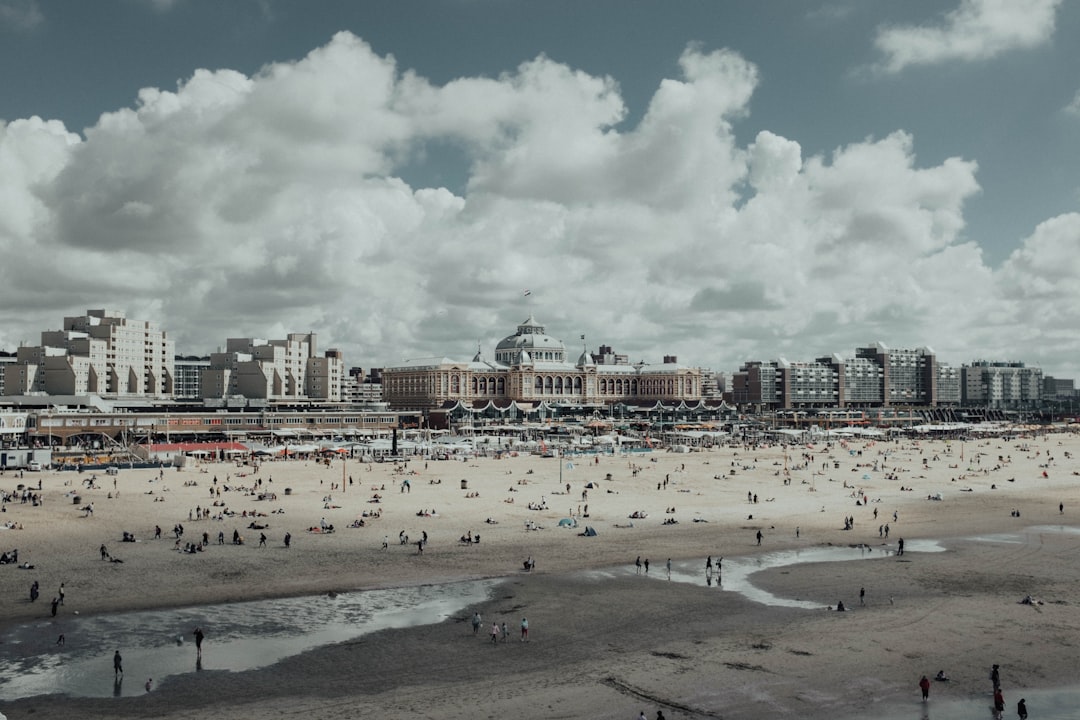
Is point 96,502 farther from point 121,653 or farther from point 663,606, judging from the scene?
point 663,606

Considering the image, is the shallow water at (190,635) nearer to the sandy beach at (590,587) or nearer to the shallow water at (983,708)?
the sandy beach at (590,587)

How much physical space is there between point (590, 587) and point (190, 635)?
1535 cm

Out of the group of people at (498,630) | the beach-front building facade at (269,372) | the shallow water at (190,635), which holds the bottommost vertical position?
the shallow water at (190,635)

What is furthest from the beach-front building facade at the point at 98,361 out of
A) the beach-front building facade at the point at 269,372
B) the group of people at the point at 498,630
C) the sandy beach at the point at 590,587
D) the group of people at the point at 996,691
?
the group of people at the point at 996,691

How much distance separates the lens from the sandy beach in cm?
2450

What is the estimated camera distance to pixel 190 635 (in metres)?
30.0

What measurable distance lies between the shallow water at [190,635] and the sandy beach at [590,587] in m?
0.68

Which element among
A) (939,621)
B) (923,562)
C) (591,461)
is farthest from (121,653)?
(591,461)

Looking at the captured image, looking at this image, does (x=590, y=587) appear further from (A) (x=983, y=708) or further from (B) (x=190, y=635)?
(A) (x=983, y=708)

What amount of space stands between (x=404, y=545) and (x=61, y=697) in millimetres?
22765

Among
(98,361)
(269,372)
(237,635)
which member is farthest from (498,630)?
(269,372)

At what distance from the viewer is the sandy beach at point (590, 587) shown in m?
24.5

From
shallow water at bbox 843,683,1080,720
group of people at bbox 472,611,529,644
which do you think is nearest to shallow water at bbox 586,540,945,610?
shallow water at bbox 843,683,1080,720

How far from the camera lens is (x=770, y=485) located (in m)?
76.2
